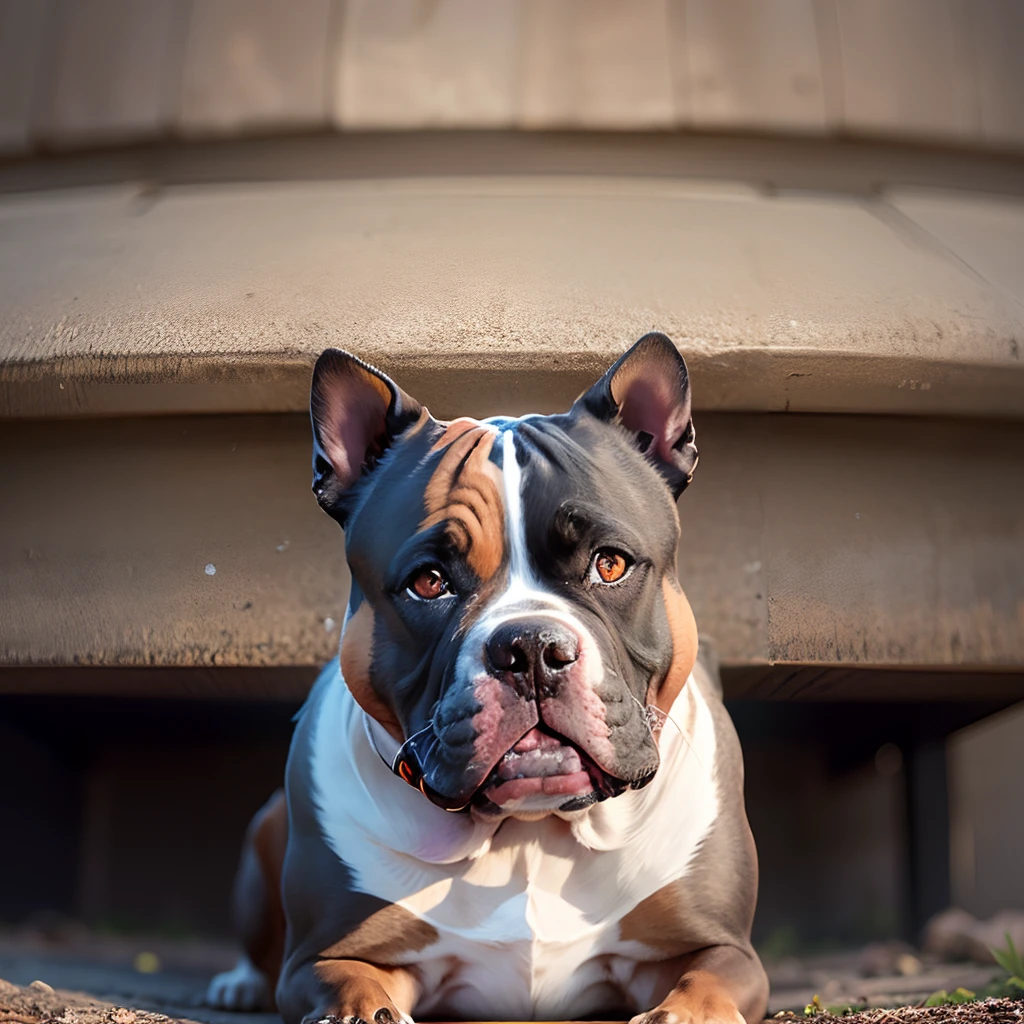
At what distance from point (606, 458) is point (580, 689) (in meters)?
0.55

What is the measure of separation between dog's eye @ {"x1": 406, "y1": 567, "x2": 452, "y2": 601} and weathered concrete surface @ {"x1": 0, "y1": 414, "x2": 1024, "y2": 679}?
1373 mm

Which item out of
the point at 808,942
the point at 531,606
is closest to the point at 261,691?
the point at 531,606

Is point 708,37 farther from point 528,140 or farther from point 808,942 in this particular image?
point 808,942

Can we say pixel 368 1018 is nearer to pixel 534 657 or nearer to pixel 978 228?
pixel 534 657

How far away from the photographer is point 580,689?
1.95m

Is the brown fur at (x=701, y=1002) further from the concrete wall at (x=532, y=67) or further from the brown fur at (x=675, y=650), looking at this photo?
the concrete wall at (x=532, y=67)

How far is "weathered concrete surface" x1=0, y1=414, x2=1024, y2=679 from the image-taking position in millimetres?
3506

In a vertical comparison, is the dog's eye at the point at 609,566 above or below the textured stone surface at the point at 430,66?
below

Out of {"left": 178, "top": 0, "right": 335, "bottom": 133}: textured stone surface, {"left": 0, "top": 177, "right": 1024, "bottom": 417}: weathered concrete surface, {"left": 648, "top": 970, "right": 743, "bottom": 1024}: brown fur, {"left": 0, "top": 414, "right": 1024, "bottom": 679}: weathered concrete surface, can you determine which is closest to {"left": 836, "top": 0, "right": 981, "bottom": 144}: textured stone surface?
{"left": 0, "top": 177, "right": 1024, "bottom": 417}: weathered concrete surface

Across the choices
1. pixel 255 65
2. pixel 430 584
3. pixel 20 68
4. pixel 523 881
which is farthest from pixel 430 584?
pixel 20 68

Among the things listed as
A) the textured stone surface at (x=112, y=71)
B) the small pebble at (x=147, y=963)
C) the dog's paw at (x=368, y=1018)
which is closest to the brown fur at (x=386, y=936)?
the dog's paw at (x=368, y=1018)

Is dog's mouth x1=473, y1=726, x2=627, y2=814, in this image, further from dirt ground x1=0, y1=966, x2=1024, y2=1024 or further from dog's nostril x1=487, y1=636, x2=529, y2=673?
dirt ground x1=0, y1=966, x2=1024, y2=1024

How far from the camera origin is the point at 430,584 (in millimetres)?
2176

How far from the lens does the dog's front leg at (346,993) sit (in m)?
2.09
